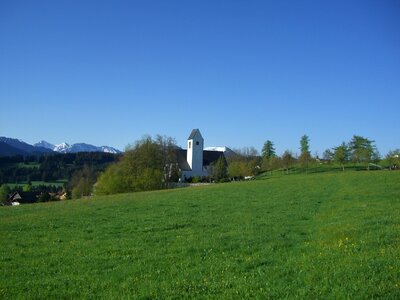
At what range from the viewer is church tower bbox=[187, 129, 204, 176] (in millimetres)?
123625

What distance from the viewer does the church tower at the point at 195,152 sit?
124m

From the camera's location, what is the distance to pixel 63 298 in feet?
28.1

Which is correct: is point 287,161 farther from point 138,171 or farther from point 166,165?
point 138,171

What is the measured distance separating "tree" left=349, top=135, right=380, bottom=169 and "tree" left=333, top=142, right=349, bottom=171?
113 cm

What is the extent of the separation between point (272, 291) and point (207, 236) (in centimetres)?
686

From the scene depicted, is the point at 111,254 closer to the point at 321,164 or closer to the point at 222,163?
the point at 222,163

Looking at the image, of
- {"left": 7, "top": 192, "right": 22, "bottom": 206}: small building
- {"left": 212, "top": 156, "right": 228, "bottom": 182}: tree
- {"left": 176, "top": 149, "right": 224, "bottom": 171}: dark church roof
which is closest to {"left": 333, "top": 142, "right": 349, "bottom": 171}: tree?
{"left": 212, "top": 156, "right": 228, "bottom": 182}: tree

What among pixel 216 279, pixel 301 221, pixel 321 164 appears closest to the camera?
pixel 216 279

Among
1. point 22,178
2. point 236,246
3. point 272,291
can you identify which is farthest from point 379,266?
point 22,178

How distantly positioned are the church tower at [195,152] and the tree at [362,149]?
47.6 meters

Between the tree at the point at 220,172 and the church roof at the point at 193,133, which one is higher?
the church roof at the point at 193,133

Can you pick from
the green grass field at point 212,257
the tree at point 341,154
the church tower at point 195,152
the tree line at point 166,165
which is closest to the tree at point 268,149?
the tree line at point 166,165

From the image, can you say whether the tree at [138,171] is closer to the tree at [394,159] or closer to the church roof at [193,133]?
the church roof at [193,133]

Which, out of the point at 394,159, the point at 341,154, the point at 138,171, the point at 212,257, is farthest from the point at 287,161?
the point at 212,257
